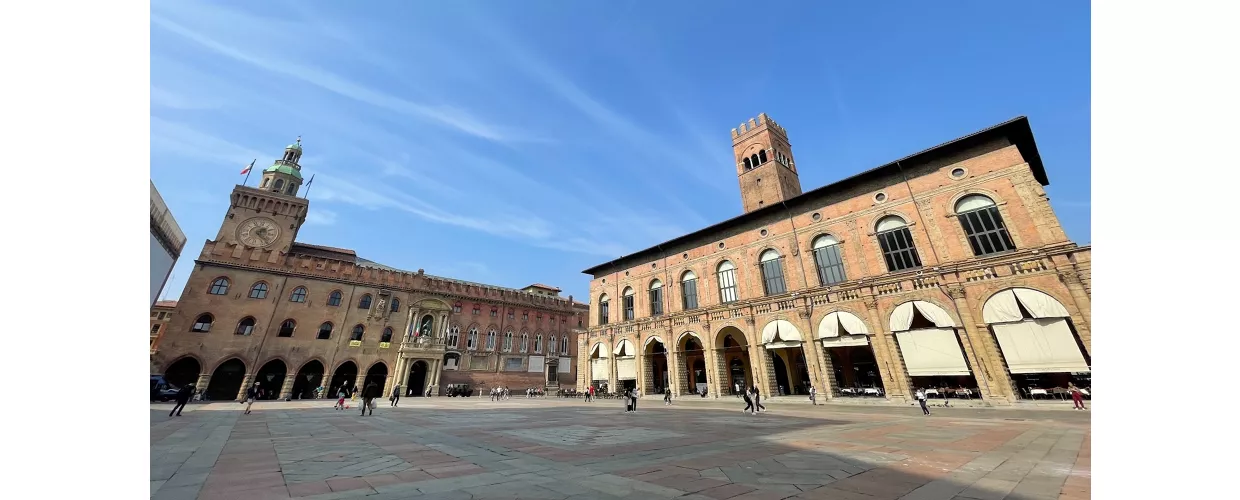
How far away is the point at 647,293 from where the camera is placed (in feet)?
104

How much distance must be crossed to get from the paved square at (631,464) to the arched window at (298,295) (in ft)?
98.7

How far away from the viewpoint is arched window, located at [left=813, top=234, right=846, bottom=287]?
22.0 meters

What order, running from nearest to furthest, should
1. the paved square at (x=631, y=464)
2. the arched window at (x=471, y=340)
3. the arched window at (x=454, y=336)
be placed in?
1. the paved square at (x=631, y=464)
2. the arched window at (x=454, y=336)
3. the arched window at (x=471, y=340)

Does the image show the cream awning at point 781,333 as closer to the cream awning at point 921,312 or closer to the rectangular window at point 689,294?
the cream awning at point 921,312

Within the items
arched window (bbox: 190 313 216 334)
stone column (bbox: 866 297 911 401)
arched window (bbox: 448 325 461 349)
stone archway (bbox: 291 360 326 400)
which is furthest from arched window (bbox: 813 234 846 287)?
arched window (bbox: 190 313 216 334)

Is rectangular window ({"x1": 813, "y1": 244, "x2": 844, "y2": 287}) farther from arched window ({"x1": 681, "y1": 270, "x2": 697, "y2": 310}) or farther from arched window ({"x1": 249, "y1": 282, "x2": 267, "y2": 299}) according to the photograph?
arched window ({"x1": 249, "y1": 282, "x2": 267, "y2": 299})

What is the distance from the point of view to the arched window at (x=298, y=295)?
34.2 m

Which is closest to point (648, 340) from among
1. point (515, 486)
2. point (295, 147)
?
point (515, 486)

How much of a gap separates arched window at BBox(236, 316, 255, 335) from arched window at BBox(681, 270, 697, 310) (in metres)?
34.2

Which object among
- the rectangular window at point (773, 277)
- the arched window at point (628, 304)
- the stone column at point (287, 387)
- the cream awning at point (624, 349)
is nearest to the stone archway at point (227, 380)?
the stone column at point (287, 387)

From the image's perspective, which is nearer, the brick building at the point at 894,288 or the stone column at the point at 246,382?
the brick building at the point at 894,288

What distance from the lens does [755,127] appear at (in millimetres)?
39844

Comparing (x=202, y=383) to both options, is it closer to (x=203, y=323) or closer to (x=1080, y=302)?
(x=203, y=323)

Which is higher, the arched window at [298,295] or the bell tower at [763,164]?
the bell tower at [763,164]
